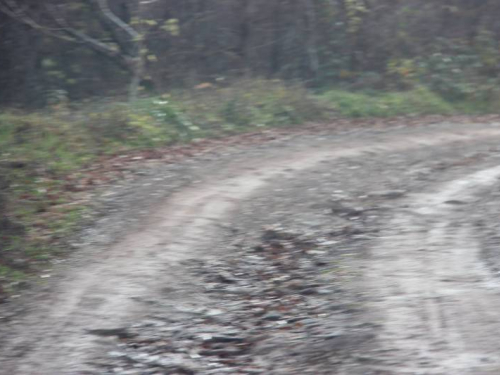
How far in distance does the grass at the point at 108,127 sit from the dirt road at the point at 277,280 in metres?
0.63

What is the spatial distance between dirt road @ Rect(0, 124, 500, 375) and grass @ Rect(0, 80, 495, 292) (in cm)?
63

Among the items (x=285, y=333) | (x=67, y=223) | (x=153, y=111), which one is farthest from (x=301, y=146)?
(x=285, y=333)

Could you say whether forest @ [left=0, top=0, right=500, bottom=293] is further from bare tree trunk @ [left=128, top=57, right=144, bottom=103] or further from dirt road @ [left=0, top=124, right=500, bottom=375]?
dirt road @ [left=0, top=124, right=500, bottom=375]

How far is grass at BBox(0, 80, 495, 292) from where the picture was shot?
32.8 ft

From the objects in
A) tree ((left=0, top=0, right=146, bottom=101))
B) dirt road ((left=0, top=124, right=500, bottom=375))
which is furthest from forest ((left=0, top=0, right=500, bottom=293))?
dirt road ((left=0, top=124, right=500, bottom=375))

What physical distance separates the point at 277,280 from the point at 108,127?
Answer: 750 centimetres

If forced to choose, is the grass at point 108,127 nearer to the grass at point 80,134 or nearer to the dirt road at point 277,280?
the grass at point 80,134

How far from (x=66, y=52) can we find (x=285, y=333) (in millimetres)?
13430

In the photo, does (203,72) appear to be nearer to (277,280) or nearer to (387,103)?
(387,103)

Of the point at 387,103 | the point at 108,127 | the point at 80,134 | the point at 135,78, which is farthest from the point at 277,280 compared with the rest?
the point at 387,103

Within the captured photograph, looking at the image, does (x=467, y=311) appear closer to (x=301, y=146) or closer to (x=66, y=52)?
(x=301, y=146)

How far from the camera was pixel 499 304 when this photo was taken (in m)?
6.85

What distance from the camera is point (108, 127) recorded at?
Result: 1522 centimetres

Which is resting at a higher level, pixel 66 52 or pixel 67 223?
pixel 66 52
